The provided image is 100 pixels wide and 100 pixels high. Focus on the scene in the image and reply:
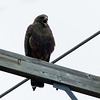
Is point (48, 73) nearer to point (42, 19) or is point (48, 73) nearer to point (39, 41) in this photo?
point (39, 41)

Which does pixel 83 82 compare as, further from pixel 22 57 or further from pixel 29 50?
pixel 29 50

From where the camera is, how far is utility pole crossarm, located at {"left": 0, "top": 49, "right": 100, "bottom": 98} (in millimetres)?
3646

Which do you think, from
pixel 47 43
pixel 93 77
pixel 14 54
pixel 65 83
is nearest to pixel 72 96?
pixel 65 83

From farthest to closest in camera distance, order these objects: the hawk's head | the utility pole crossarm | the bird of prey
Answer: the hawk's head < the bird of prey < the utility pole crossarm

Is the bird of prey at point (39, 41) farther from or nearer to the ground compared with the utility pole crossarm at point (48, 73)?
nearer to the ground

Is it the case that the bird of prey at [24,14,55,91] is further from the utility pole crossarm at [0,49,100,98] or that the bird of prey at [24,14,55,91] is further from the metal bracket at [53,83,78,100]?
the metal bracket at [53,83,78,100]

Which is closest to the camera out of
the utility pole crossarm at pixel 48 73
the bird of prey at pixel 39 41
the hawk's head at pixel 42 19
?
the utility pole crossarm at pixel 48 73

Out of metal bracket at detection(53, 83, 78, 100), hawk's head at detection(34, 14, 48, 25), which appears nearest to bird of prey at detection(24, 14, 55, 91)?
hawk's head at detection(34, 14, 48, 25)

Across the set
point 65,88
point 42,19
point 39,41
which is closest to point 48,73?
point 65,88

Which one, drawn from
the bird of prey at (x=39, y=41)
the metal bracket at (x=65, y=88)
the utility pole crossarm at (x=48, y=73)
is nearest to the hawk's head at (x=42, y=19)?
Answer: the bird of prey at (x=39, y=41)

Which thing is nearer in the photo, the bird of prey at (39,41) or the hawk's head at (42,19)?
the bird of prey at (39,41)

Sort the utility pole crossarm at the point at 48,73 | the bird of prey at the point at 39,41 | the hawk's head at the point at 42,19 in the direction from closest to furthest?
the utility pole crossarm at the point at 48,73 → the bird of prey at the point at 39,41 → the hawk's head at the point at 42,19

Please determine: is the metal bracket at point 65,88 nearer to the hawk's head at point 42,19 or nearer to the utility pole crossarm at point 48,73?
the utility pole crossarm at point 48,73

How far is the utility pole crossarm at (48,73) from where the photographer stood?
3646 millimetres
